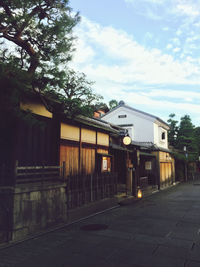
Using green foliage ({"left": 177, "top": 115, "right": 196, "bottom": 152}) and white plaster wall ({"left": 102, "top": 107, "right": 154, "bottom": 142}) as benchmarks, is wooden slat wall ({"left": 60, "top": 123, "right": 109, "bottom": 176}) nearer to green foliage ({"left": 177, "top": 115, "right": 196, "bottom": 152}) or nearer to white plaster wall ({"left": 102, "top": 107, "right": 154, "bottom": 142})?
white plaster wall ({"left": 102, "top": 107, "right": 154, "bottom": 142})

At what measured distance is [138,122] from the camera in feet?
95.9

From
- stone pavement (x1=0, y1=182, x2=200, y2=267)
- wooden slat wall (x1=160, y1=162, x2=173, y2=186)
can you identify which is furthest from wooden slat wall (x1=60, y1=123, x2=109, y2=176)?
wooden slat wall (x1=160, y1=162, x2=173, y2=186)

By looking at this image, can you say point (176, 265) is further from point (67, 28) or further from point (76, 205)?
point (67, 28)

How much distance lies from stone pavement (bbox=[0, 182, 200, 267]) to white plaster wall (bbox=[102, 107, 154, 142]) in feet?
64.3

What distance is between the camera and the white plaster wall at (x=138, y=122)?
1117 inches

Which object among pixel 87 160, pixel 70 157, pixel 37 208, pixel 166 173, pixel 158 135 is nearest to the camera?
pixel 37 208

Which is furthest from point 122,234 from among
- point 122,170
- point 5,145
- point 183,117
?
point 183,117

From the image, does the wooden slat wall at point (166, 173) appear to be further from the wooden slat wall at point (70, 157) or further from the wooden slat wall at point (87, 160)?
the wooden slat wall at point (70, 157)

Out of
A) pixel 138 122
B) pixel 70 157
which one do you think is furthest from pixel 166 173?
pixel 70 157

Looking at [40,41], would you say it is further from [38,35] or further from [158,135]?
[158,135]

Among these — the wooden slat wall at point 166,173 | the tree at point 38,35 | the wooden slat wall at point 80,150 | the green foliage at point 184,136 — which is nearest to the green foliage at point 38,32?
the tree at point 38,35

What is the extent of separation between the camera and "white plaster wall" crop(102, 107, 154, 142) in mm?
28375

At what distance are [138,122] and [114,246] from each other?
23972 millimetres

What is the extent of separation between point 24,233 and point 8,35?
6.76 metres
